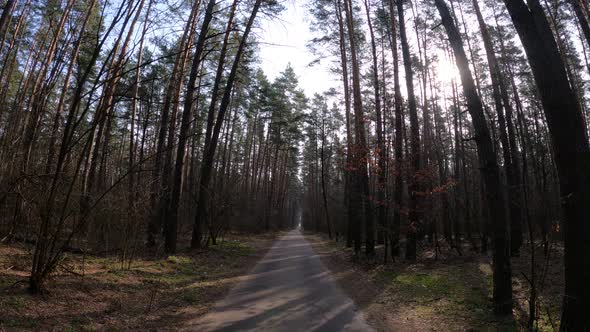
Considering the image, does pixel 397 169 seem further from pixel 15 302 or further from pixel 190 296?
pixel 15 302

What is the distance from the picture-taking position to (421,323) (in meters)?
5.92

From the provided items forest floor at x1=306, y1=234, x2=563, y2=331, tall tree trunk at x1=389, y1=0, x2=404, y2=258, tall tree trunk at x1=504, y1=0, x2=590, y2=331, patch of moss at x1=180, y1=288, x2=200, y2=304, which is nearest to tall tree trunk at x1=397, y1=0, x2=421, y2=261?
tall tree trunk at x1=389, y1=0, x2=404, y2=258

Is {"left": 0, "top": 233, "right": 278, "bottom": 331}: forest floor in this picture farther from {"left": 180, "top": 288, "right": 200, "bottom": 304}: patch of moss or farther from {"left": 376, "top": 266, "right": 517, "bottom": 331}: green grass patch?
{"left": 376, "top": 266, "right": 517, "bottom": 331}: green grass patch

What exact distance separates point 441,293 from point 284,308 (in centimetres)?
382

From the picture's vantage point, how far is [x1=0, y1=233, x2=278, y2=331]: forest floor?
448 centimetres

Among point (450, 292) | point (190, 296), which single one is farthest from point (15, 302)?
point (450, 292)

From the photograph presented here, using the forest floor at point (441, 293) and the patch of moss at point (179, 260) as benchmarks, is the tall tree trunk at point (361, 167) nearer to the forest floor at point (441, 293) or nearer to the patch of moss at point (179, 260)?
the forest floor at point (441, 293)

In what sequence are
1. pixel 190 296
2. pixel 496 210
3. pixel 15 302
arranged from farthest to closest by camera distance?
1. pixel 190 296
2. pixel 496 210
3. pixel 15 302

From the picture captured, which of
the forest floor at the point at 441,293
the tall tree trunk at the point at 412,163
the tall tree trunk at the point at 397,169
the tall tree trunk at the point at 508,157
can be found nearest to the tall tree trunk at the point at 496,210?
the forest floor at the point at 441,293

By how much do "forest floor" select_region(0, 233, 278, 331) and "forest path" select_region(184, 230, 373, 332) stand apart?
1.32 feet

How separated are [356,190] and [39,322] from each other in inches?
490

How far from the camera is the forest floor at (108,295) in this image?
448 cm

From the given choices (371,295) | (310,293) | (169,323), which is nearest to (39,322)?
(169,323)

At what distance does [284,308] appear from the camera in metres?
6.27
